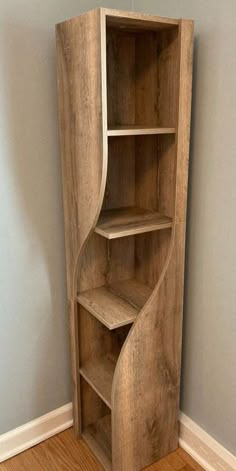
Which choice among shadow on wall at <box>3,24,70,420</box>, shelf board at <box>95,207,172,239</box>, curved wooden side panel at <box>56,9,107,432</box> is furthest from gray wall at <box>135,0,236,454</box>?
shadow on wall at <box>3,24,70,420</box>

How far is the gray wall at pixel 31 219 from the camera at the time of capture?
1.38 m

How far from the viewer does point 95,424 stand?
6.01ft

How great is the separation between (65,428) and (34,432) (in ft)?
0.50

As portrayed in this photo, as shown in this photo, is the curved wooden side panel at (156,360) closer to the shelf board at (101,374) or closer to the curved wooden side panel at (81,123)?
the shelf board at (101,374)

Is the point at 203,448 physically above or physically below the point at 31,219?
below

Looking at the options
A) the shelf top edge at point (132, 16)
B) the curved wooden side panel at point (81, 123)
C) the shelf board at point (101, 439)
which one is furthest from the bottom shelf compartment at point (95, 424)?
the shelf top edge at point (132, 16)

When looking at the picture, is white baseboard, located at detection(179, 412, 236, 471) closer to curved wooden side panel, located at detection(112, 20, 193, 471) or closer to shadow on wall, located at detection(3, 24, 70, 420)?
curved wooden side panel, located at detection(112, 20, 193, 471)

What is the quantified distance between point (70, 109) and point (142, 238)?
0.61 m

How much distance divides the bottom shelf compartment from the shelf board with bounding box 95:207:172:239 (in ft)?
2.46

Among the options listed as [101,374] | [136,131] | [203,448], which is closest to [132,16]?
[136,131]

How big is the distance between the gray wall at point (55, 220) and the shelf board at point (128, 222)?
150 millimetres

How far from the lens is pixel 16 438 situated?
5.62 feet

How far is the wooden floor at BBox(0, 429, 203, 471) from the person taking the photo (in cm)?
165

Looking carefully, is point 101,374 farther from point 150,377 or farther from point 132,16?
point 132,16
